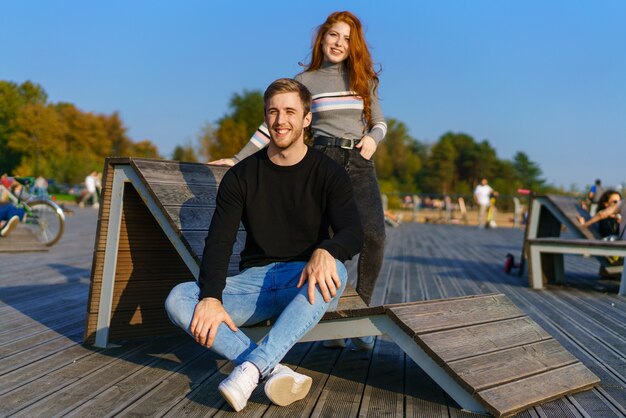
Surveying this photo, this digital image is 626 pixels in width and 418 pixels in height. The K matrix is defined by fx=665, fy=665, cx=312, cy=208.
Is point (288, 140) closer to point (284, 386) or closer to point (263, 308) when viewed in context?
point (263, 308)

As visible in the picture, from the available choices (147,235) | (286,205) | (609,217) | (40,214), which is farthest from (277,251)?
(40,214)

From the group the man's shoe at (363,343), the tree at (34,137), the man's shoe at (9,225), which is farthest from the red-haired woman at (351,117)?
the tree at (34,137)

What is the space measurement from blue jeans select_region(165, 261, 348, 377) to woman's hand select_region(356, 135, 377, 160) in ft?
3.23

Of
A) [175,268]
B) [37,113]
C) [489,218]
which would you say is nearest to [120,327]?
[175,268]

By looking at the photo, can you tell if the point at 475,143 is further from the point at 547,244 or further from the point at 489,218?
the point at 547,244

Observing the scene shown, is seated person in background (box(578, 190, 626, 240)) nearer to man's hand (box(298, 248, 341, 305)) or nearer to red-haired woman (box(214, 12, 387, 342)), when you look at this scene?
red-haired woman (box(214, 12, 387, 342))

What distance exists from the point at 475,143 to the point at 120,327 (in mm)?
93873

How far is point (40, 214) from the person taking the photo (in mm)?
10227

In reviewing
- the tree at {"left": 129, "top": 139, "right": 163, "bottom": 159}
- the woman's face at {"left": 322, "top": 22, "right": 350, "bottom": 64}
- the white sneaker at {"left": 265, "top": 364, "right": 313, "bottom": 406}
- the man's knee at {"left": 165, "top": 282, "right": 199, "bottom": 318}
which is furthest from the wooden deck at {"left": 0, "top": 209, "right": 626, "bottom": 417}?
the tree at {"left": 129, "top": 139, "right": 163, "bottom": 159}

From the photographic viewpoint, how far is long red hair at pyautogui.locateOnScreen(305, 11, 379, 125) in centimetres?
389

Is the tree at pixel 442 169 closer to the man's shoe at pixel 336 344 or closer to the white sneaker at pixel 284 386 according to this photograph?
the man's shoe at pixel 336 344

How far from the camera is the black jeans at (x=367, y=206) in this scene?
151 inches

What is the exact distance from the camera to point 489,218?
27.1 metres

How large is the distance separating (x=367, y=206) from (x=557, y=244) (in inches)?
166
